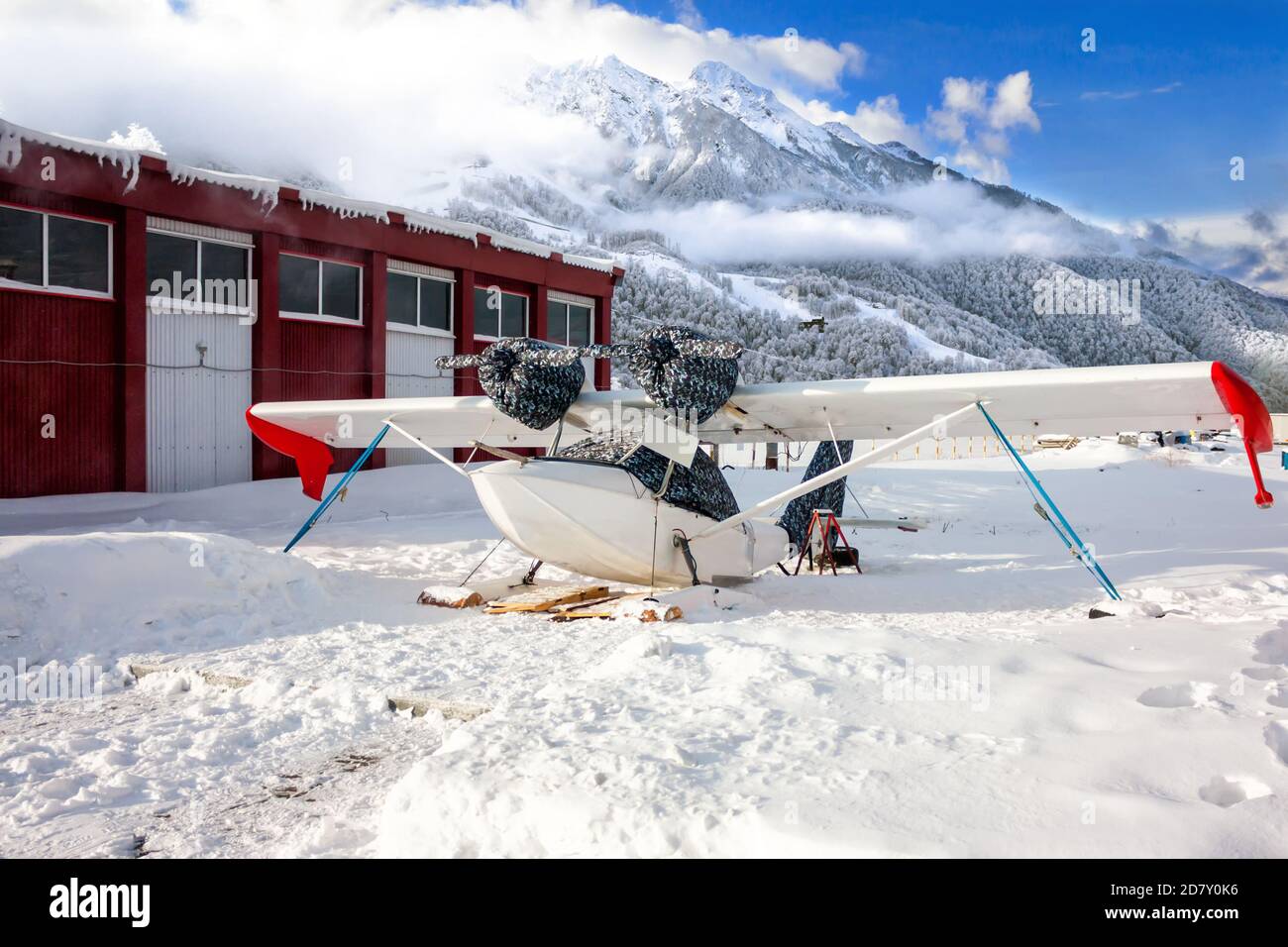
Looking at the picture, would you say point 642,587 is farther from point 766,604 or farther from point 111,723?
point 111,723

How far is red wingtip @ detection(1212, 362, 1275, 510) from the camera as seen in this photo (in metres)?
7.12

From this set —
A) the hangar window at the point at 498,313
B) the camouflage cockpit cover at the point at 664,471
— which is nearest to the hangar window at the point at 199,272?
the hangar window at the point at 498,313

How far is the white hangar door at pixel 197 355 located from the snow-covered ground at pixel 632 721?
786 centimetres

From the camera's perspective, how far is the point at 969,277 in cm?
17350

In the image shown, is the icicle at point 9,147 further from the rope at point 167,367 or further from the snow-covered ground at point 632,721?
the snow-covered ground at point 632,721

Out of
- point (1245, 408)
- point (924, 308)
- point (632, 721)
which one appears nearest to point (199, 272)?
point (632, 721)

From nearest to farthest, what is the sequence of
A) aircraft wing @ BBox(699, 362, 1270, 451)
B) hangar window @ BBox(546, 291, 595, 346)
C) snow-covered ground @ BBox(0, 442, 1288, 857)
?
snow-covered ground @ BBox(0, 442, 1288, 857)
aircraft wing @ BBox(699, 362, 1270, 451)
hangar window @ BBox(546, 291, 595, 346)

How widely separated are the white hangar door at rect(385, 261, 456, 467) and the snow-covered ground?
33.1 ft

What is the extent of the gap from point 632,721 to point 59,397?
13439mm

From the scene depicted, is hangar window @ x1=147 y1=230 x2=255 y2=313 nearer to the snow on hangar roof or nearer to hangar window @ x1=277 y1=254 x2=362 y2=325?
hangar window @ x1=277 y1=254 x2=362 y2=325

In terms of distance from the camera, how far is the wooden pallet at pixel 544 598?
768 centimetres

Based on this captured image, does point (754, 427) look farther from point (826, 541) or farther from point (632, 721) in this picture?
point (632, 721)

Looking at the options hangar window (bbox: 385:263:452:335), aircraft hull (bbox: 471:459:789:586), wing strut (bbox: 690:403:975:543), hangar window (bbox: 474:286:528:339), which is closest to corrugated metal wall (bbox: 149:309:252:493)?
hangar window (bbox: 385:263:452:335)

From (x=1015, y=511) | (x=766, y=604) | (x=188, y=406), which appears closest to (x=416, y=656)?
(x=766, y=604)
